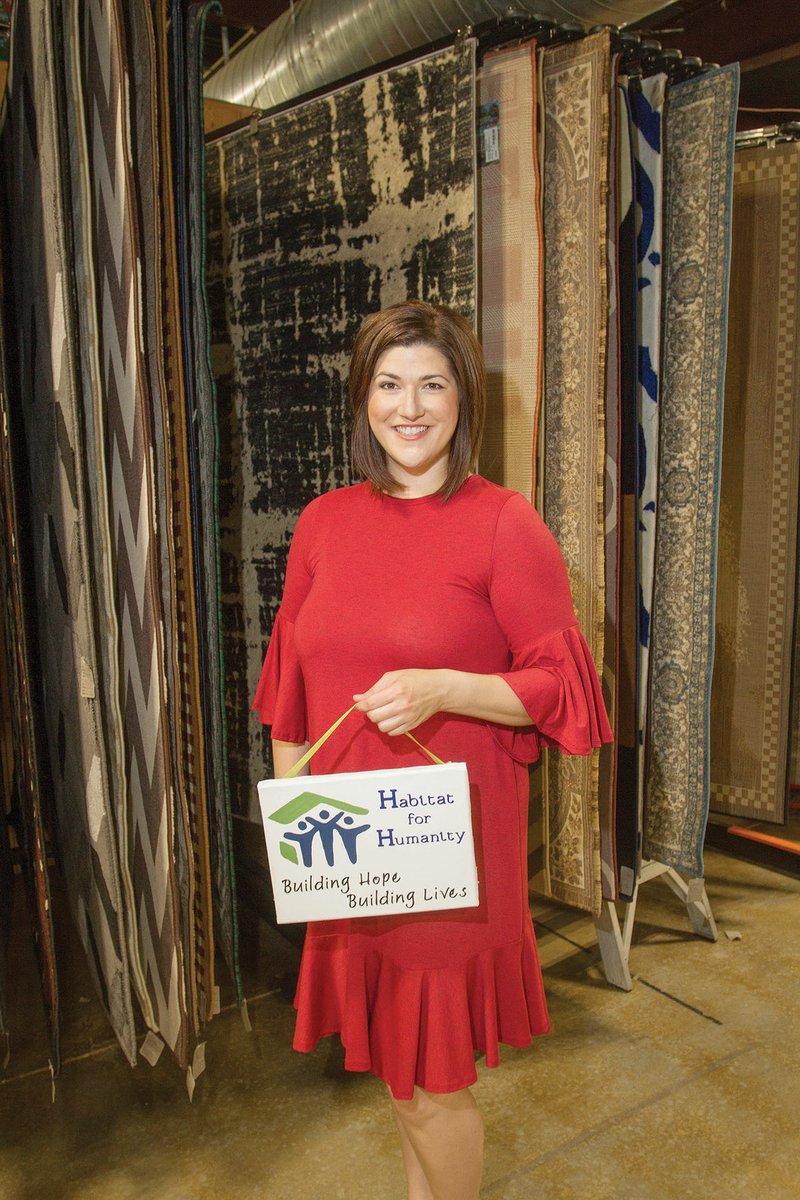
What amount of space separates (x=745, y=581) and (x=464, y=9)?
1676 millimetres

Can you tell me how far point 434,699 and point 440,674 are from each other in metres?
0.03

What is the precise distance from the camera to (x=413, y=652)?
127cm

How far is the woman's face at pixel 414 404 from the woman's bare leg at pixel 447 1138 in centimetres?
94

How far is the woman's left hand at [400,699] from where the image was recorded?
1164mm

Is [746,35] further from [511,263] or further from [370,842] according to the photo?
[370,842]

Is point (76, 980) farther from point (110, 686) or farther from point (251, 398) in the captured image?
point (251, 398)

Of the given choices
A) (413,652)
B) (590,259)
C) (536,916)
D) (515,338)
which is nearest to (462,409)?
(413,652)

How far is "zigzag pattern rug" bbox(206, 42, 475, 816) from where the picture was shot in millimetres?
1802

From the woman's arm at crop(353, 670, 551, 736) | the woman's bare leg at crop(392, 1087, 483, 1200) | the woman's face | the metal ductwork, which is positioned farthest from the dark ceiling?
the woman's bare leg at crop(392, 1087, 483, 1200)

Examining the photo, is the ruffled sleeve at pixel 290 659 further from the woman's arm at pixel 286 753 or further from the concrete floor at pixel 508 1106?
the concrete floor at pixel 508 1106

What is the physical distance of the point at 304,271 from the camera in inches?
84.0

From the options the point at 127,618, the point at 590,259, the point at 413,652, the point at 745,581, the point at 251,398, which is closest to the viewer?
the point at 413,652

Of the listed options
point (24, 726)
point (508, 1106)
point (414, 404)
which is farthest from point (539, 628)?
point (508, 1106)

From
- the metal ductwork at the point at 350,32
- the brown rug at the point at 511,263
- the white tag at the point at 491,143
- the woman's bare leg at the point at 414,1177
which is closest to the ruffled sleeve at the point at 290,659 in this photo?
the brown rug at the point at 511,263
